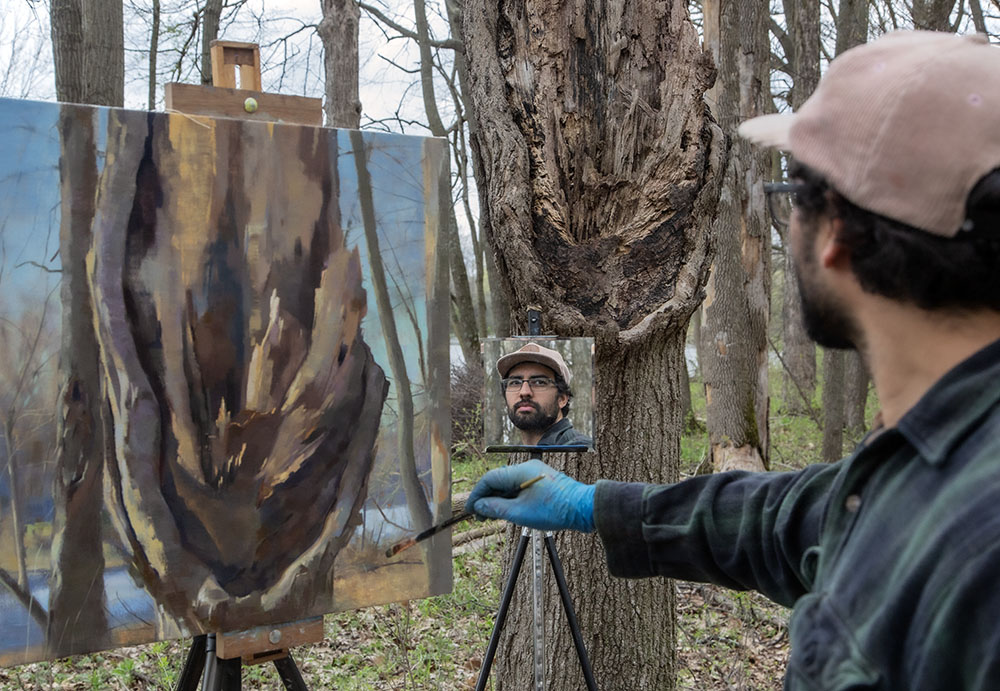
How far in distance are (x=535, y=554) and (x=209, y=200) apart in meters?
1.24

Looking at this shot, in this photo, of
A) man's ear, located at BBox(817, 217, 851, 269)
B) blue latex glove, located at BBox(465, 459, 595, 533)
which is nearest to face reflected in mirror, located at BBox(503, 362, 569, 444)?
blue latex glove, located at BBox(465, 459, 595, 533)

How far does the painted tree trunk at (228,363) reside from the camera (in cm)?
216

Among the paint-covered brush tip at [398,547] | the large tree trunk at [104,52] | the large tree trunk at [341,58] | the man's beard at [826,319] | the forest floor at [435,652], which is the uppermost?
the large tree trunk at [341,58]

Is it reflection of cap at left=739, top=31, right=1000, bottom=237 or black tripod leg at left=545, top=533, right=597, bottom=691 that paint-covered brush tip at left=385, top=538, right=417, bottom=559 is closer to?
black tripod leg at left=545, top=533, right=597, bottom=691

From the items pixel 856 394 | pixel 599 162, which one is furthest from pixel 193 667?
pixel 856 394

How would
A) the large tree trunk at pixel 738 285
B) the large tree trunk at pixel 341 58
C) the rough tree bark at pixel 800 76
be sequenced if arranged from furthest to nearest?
the rough tree bark at pixel 800 76
the large tree trunk at pixel 341 58
the large tree trunk at pixel 738 285

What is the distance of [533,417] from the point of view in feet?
7.70

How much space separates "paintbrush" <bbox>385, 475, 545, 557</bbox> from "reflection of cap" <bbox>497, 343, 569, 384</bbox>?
1.26ft

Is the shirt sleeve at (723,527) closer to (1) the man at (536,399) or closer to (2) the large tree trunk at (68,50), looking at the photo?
(1) the man at (536,399)

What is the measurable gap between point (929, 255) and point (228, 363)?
5.54 ft

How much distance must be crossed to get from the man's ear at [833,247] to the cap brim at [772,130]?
0.44ft

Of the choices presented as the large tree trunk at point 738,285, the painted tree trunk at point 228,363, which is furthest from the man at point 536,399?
the large tree trunk at point 738,285

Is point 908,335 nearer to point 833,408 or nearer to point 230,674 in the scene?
point 230,674

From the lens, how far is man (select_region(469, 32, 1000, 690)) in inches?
41.0
